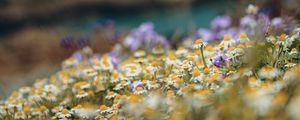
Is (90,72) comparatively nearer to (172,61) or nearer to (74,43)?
(172,61)

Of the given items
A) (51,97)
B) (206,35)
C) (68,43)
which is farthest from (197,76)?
(68,43)

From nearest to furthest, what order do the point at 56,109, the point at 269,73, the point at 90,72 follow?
the point at 269,73
the point at 56,109
the point at 90,72

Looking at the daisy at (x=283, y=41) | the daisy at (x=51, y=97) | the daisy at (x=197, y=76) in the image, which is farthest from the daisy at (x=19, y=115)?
the daisy at (x=283, y=41)

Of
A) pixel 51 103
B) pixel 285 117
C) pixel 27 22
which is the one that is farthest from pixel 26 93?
pixel 27 22

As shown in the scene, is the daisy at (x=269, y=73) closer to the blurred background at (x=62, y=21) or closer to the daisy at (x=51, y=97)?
the daisy at (x=51, y=97)

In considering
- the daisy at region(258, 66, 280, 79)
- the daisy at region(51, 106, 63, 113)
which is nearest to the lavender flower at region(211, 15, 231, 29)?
the daisy at region(51, 106, 63, 113)

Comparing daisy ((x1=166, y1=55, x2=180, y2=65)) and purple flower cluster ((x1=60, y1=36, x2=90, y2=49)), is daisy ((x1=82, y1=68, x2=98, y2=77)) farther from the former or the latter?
purple flower cluster ((x1=60, y1=36, x2=90, y2=49))
